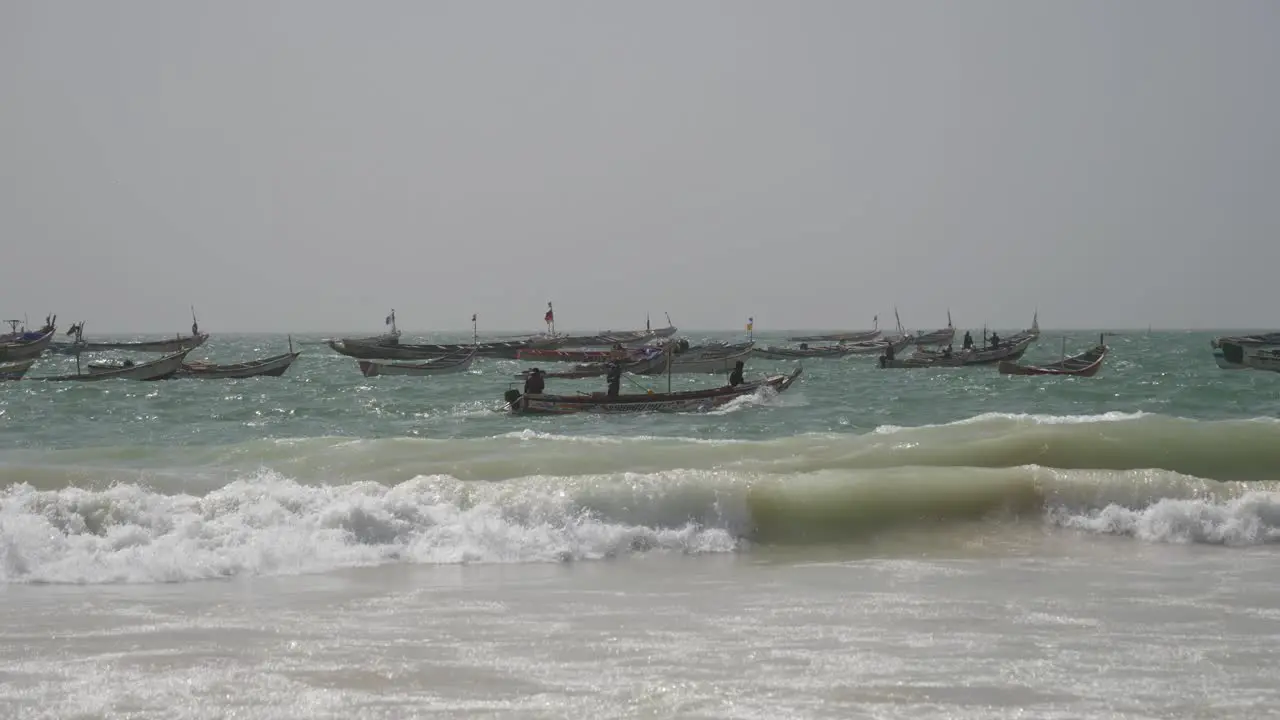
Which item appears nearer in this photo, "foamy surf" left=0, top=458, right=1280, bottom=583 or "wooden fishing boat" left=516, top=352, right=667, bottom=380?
"foamy surf" left=0, top=458, right=1280, bottom=583

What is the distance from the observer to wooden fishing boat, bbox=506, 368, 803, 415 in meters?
29.7

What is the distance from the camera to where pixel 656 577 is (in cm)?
1027

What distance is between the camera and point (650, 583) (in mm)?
9938

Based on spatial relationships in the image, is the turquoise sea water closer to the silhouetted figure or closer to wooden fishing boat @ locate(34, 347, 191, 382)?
the silhouetted figure

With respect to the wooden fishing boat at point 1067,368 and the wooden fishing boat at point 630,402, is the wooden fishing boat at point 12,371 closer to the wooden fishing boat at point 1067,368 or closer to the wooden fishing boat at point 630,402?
the wooden fishing boat at point 630,402

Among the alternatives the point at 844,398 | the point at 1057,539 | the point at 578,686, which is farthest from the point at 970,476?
the point at 844,398

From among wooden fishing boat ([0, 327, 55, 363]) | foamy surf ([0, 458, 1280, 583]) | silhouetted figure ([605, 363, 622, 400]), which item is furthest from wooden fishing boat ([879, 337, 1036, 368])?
wooden fishing boat ([0, 327, 55, 363])

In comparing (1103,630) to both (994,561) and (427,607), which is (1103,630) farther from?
(427,607)

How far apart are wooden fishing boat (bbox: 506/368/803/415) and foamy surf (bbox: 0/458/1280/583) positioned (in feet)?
50.6

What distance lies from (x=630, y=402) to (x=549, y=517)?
1727 cm

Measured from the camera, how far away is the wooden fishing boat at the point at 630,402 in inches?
1171

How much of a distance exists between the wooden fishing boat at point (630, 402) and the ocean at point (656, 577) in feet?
31.2

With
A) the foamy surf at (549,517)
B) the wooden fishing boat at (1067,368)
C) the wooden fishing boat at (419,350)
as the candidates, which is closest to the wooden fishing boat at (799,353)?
the wooden fishing boat at (419,350)

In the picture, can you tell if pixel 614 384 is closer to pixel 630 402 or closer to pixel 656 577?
pixel 630 402
